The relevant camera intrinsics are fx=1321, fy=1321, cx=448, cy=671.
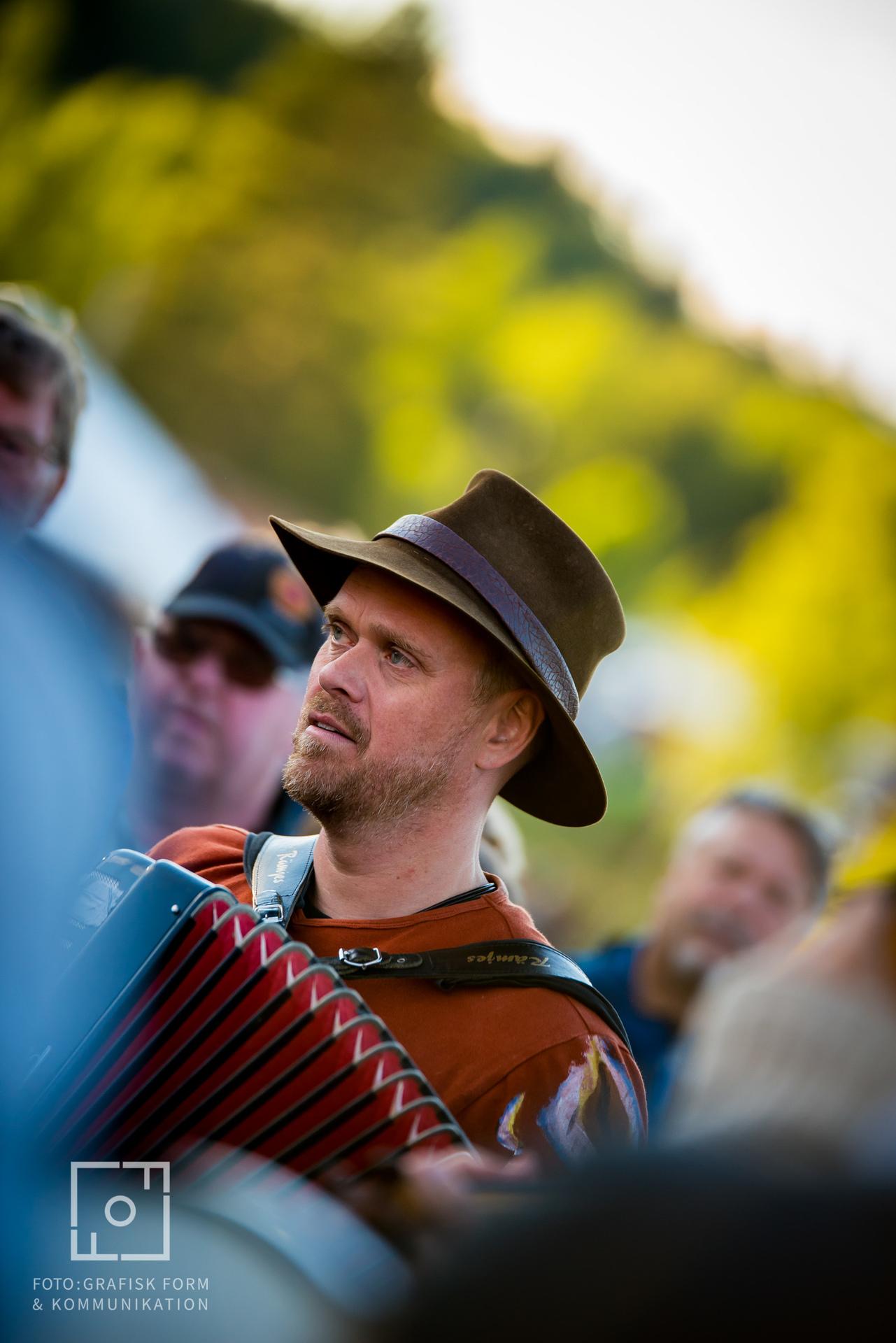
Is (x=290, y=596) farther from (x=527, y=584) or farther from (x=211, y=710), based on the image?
(x=527, y=584)

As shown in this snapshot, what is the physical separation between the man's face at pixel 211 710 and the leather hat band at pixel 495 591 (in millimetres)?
1376

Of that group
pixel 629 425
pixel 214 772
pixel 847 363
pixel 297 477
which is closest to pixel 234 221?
pixel 297 477

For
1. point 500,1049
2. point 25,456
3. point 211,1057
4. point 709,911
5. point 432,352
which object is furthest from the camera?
point 432,352

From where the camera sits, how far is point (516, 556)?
2.46m

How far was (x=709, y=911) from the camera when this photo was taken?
4.38m

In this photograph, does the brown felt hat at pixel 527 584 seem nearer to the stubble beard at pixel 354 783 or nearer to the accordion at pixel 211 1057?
the stubble beard at pixel 354 783

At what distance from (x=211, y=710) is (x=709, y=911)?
1794 millimetres

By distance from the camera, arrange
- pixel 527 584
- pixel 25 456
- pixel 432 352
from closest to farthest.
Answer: pixel 527 584 < pixel 25 456 < pixel 432 352

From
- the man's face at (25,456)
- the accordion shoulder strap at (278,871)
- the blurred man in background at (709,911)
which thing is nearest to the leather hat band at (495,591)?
the accordion shoulder strap at (278,871)

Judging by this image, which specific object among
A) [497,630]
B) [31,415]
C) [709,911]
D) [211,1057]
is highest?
[31,415]

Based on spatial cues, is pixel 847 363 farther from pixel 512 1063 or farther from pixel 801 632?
pixel 512 1063

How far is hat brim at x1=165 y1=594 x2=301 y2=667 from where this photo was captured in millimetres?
3689

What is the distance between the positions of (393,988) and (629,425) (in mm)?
29214

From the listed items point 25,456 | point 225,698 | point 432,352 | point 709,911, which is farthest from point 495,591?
point 432,352
